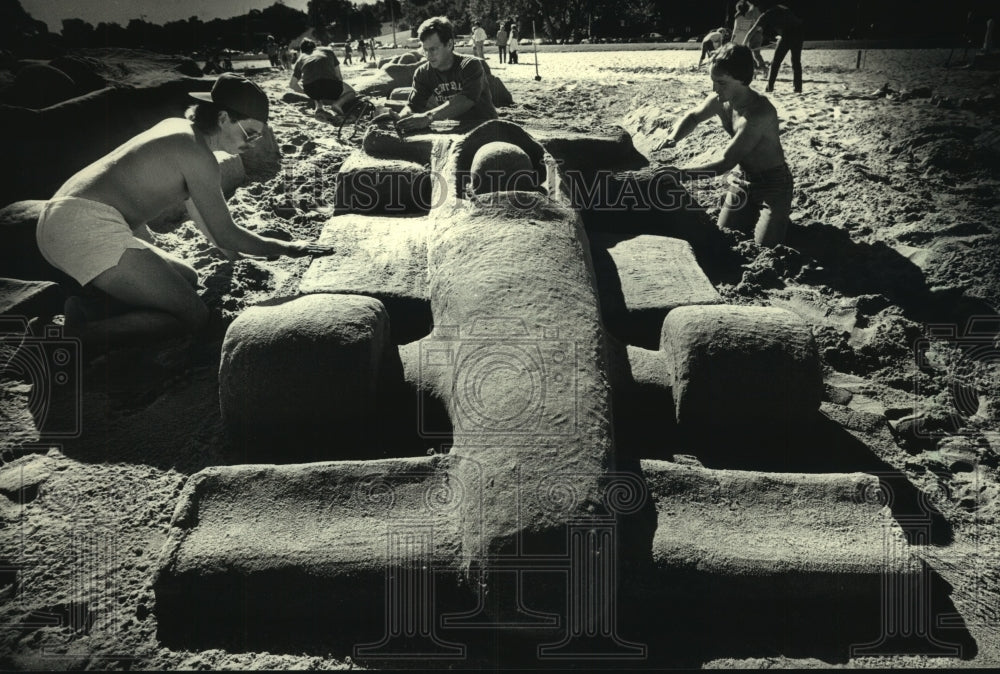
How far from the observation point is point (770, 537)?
183 centimetres

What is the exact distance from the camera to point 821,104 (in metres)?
6.68

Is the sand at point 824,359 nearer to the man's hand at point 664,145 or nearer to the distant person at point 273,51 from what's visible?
the man's hand at point 664,145

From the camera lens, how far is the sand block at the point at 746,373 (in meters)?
2.30

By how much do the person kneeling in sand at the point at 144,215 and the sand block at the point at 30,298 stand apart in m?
0.44

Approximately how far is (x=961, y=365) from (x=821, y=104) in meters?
4.37

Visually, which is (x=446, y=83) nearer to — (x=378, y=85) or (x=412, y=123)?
(x=412, y=123)

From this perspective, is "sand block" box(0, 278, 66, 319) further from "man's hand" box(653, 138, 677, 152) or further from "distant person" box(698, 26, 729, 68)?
"distant person" box(698, 26, 729, 68)

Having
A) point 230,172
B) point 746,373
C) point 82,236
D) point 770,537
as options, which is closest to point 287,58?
point 230,172

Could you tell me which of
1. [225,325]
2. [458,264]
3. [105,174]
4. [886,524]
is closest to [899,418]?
[886,524]

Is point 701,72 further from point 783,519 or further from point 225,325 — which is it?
point 783,519

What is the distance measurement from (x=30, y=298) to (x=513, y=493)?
10.7 feet

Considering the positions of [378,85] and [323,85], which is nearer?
[323,85]

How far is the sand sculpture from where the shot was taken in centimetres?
176

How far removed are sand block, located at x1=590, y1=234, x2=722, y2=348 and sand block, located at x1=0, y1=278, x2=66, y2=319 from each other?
306cm
